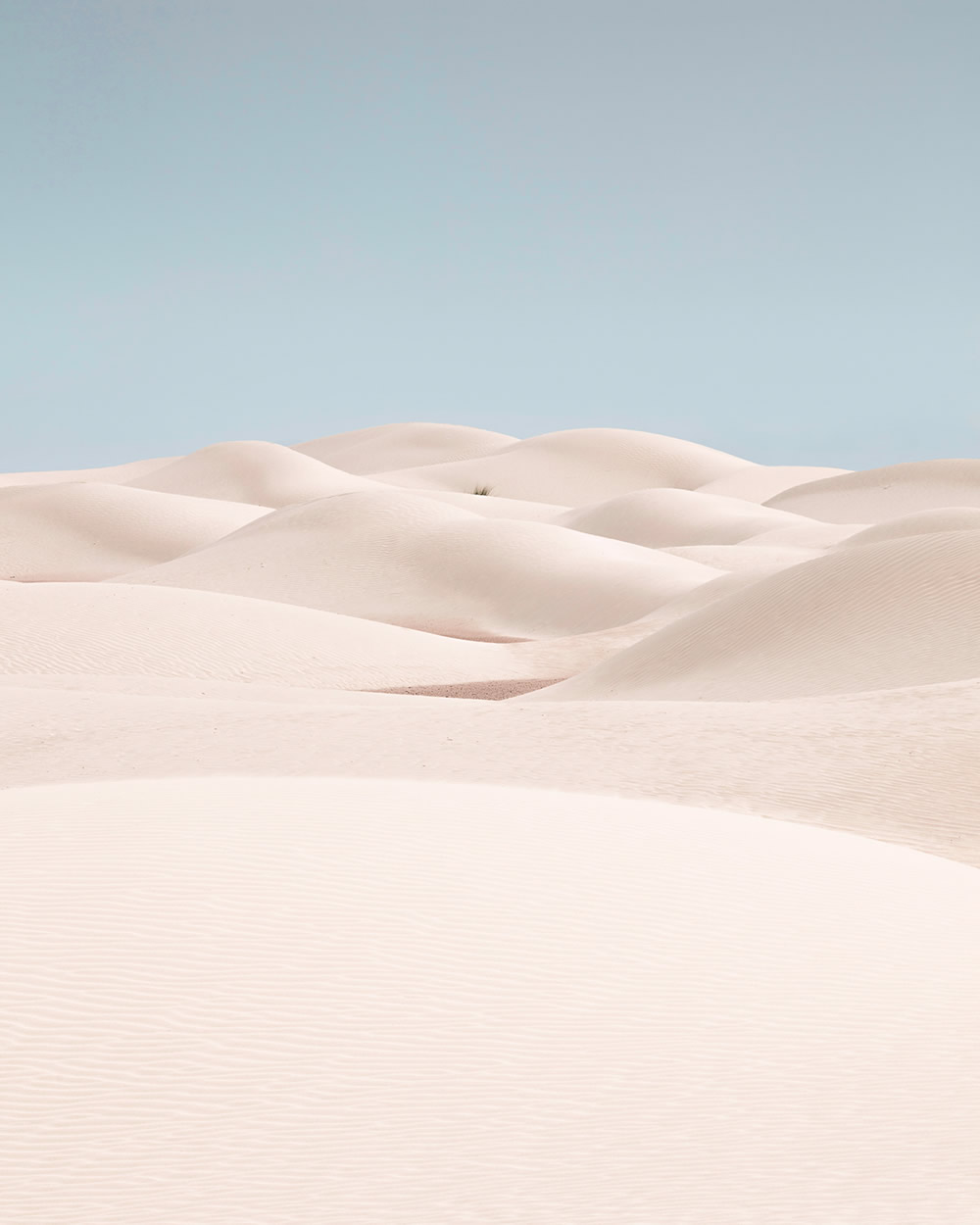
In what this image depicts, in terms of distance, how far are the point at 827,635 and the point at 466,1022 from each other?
16227mm

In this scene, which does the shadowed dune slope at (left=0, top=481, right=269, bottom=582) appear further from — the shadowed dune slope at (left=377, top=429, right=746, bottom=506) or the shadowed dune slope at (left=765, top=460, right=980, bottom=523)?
the shadowed dune slope at (left=765, top=460, right=980, bottom=523)

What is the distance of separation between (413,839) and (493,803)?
1277 mm

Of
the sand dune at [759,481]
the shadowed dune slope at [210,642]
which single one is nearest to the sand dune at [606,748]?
the shadowed dune slope at [210,642]

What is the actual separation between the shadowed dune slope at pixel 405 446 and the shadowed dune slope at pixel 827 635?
85804 millimetres

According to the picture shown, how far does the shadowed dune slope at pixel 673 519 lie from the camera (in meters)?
54.7

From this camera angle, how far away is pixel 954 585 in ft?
67.2

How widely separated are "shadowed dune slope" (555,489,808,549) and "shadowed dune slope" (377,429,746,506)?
24.2 metres

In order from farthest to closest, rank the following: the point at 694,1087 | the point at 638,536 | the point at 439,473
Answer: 1. the point at 439,473
2. the point at 638,536
3. the point at 694,1087

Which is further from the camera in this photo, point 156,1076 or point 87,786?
point 87,786

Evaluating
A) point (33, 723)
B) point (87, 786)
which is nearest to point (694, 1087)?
point (87, 786)

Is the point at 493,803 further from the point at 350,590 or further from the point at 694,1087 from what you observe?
the point at 350,590

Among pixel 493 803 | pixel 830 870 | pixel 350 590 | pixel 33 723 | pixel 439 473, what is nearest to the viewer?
pixel 830 870

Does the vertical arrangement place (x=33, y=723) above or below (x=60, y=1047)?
above

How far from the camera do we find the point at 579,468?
3561 inches
